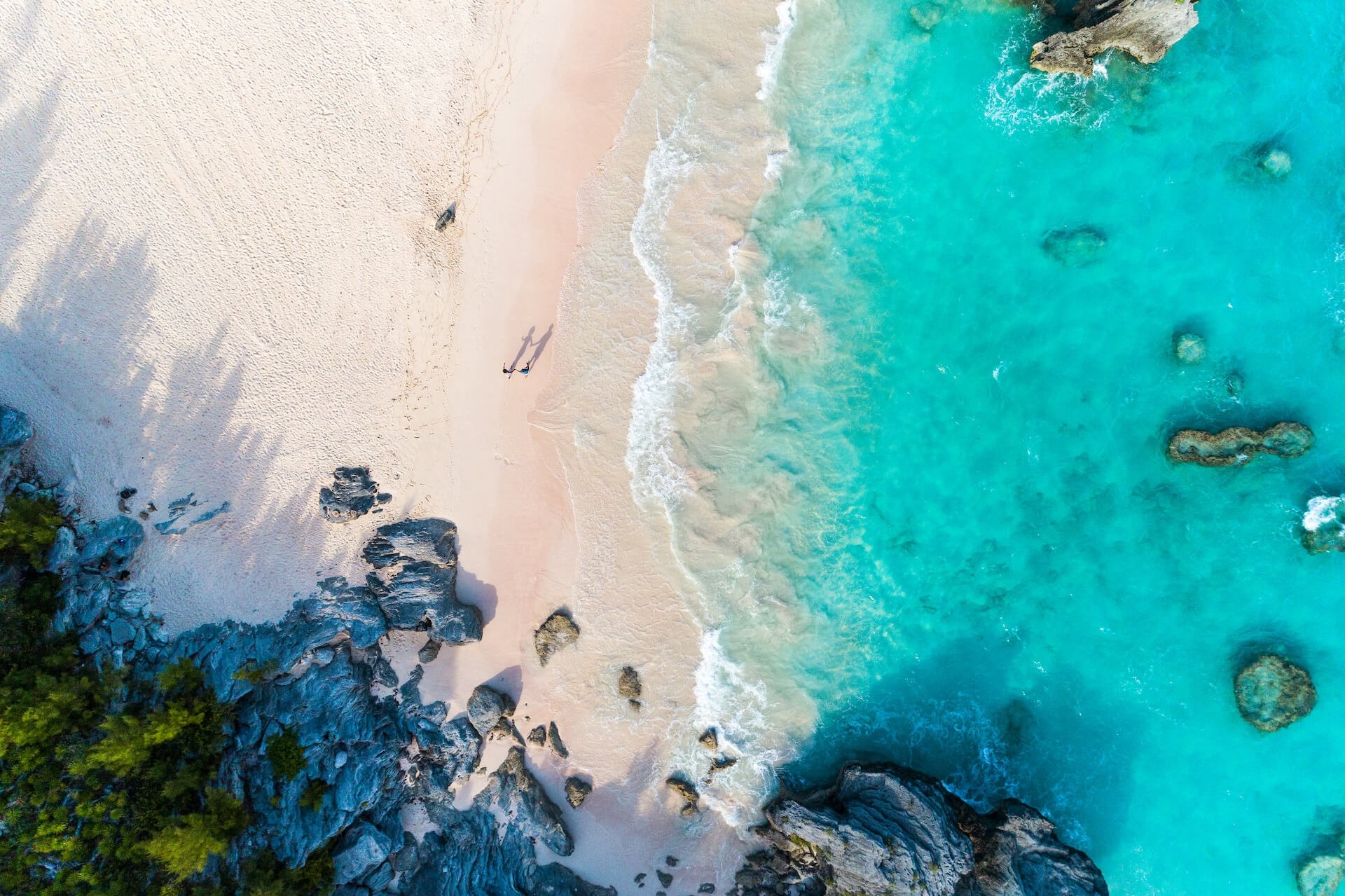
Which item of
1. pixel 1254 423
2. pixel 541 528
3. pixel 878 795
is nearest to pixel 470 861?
pixel 541 528

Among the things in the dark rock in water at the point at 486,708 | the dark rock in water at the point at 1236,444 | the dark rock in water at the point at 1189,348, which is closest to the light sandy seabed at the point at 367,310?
the dark rock in water at the point at 486,708

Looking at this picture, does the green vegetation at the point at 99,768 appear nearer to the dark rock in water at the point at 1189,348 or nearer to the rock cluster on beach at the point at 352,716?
the rock cluster on beach at the point at 352,716

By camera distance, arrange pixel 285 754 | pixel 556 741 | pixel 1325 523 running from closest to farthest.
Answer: pixel 285 754 < pixel 1325 523 < pixel 556 741

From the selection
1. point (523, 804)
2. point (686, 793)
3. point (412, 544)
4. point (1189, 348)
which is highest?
point (1189, 348)

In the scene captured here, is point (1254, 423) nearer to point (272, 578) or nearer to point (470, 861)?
point (470, 861)

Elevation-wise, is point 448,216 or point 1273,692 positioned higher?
point 448,216

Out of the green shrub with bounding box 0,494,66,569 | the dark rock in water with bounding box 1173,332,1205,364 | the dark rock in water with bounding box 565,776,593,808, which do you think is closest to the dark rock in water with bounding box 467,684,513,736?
the dark rock in water with bounding box 565,776,593,808

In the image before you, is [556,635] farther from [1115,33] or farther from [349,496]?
[1115,33]

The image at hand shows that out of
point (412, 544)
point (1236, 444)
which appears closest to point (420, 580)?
point (412, 544)
